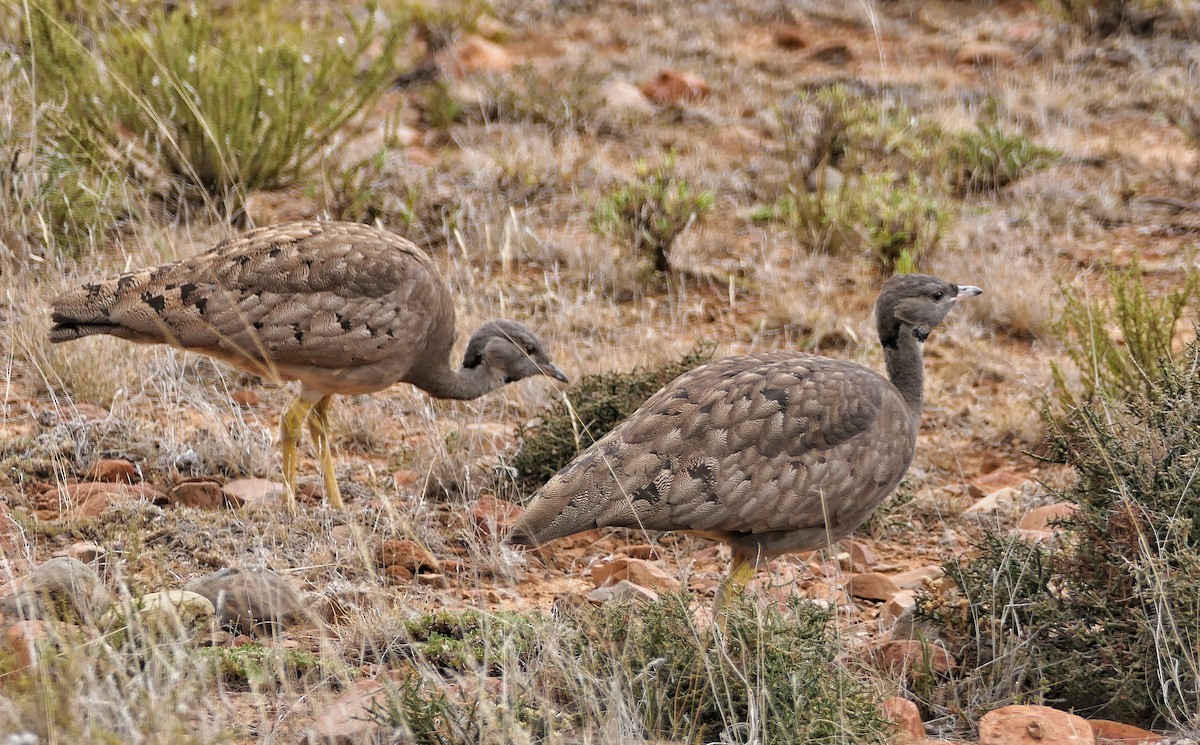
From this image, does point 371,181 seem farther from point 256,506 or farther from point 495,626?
point 495,626

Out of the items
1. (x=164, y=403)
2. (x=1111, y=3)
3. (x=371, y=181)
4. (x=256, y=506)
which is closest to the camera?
(x=256, y=506)

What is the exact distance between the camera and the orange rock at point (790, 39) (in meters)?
13.8

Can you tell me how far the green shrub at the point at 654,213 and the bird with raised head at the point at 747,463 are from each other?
378 cm

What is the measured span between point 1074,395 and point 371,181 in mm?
4746

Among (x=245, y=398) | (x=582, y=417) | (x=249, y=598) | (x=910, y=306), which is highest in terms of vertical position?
(x=910, y=306)

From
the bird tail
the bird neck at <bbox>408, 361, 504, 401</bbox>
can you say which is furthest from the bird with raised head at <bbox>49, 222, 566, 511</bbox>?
the bird neck at <bbox>408, 361, 504, 401</bbox>

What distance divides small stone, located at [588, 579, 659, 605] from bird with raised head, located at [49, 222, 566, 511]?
138 centimetres

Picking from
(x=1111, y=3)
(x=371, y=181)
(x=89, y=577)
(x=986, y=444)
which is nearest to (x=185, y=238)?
(x=371, y=181)

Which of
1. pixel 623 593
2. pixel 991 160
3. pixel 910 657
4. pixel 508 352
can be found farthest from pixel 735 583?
pixel 991 160

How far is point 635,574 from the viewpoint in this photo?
5430mm

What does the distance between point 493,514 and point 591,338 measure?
84.3 inches

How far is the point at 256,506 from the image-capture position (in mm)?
5820

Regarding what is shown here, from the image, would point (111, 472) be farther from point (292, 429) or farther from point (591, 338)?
point (591, 338)

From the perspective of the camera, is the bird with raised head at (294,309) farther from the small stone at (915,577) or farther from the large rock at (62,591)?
the small stone at (915,577)
